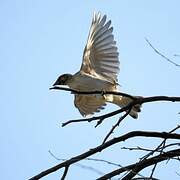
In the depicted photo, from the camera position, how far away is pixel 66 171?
116 inches

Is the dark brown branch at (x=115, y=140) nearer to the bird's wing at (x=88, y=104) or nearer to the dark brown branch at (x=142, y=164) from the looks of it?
the dark brown branch at (x=142, y=164)

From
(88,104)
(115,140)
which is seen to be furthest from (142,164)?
(88,104)

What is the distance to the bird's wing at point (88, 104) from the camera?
5.34 metres

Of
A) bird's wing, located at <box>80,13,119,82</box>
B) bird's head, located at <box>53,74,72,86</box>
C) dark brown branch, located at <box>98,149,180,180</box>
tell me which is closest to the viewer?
dark brown branch, located at <box>98,149,180,180</box>

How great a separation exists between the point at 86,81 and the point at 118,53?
2.26 feet

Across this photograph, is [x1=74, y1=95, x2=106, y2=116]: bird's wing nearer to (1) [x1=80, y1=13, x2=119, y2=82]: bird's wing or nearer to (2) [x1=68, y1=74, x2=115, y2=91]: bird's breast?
(2) [x1=68, y1=74, x2=115, y2=91]: bird's breast

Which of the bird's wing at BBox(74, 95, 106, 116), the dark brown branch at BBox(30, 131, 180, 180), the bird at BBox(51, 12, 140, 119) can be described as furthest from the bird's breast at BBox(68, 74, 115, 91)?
the dark brown branch at BBox(30, 131, 180, 180)

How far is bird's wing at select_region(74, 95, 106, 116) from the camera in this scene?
5345mm

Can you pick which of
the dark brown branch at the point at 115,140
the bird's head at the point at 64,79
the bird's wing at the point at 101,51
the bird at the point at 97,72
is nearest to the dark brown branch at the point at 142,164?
the dark brown branch at the point at 115,140

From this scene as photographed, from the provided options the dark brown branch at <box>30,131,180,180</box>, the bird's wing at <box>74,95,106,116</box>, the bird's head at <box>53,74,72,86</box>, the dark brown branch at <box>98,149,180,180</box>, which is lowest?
the dark brown branch at <box>98,149,180,180</box>

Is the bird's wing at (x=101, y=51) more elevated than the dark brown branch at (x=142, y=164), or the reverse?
the bird's wing at (x=101, y=51)

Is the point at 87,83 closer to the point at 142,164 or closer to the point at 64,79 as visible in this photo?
the point at 64,79

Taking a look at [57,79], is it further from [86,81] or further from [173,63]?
[173,63]

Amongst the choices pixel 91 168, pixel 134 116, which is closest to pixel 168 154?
pixel 91 168
